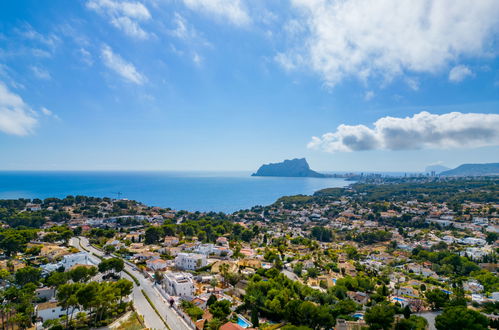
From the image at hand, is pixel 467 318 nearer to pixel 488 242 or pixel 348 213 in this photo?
pixel 488 242

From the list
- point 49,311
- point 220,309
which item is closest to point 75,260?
Result: point 49,311

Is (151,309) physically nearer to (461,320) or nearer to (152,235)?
(461,320)

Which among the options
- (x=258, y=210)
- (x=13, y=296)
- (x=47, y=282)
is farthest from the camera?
(x=258, y=210)

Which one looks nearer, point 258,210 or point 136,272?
point 136,272

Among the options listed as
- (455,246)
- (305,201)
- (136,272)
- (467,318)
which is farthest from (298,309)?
(305,201)

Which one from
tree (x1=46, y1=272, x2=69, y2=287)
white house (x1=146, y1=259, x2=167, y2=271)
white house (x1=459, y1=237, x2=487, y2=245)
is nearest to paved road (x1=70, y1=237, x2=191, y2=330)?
white house (x1=146, y1=259, x2=167, y2=271)

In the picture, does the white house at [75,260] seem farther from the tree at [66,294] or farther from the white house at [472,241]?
the white house at [472,241]
